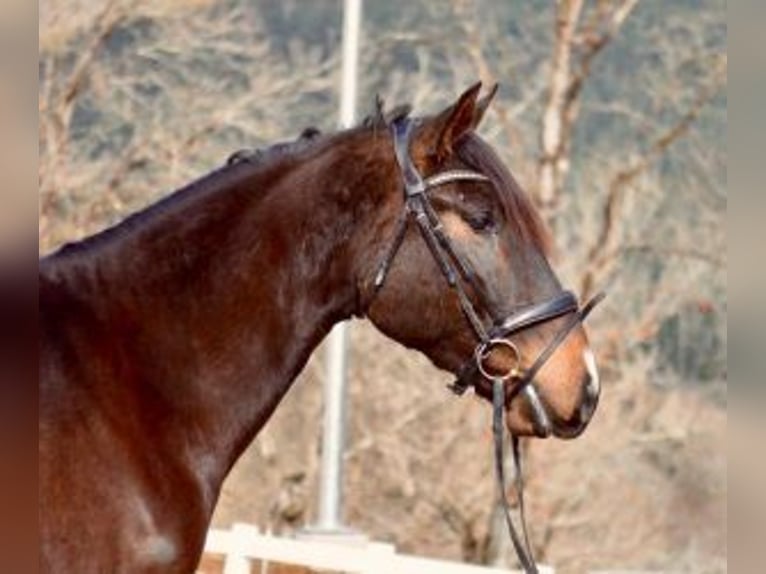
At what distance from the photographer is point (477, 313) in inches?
143

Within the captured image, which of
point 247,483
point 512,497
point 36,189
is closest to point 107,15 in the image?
point 247,483

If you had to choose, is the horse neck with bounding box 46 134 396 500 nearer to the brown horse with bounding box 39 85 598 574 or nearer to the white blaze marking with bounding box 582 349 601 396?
the brown horse with bounding box 39 85 598 574

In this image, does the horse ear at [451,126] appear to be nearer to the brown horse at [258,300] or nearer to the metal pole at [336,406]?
the brown horse at [258,300]

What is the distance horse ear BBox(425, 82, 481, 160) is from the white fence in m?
2.99

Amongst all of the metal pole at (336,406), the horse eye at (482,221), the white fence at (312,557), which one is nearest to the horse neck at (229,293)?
the horse eye at (482,221)

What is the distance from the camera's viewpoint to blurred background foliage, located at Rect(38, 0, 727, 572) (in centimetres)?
1407

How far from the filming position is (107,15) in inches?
616

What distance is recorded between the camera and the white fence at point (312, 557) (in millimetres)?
6488

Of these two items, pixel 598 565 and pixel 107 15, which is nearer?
pixel 598 565

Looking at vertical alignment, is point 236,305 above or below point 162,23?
below

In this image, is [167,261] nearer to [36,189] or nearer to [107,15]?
[36,189]

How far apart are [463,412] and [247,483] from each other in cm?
231

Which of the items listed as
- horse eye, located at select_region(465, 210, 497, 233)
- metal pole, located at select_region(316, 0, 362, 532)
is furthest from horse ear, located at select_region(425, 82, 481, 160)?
metal pole, located at select_region(316, 0, 362, 532)

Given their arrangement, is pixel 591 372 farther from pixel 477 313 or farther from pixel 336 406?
pixel 336 406
